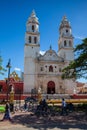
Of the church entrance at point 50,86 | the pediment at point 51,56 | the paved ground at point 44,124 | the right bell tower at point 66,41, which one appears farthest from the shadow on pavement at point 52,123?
the right bell tower at point 66,41

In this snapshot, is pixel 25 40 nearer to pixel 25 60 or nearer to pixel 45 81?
pixel 25 60

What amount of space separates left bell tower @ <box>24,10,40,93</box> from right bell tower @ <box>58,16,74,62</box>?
251 inches

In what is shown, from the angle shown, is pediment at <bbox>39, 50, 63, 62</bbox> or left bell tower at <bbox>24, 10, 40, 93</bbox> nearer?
left bell tower at <bbox>24, 10, 40, 93</bbox>

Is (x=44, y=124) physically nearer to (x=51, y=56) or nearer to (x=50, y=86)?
(x=50, y=86)

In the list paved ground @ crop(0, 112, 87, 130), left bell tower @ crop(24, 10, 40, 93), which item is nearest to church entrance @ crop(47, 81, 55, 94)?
left bell tower @ crop(24, 10, 40, 93)

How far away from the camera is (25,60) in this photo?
45.8 meters

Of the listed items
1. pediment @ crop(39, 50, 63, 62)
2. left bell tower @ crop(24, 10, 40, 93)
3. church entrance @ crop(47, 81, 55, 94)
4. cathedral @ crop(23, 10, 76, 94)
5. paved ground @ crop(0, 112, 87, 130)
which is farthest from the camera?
pediment @ crop(39, 50, 63, 62)

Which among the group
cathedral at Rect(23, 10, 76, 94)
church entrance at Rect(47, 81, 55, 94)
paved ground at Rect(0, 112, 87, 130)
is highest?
cathedral at Rect(23, 10, 76, 94)

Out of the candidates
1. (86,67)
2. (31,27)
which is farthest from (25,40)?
(86,67)

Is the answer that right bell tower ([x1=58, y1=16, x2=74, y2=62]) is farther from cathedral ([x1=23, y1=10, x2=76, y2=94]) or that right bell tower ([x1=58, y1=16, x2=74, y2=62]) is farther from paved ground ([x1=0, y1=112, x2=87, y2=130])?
paved ground ([x1=0, y1=112, x2=87, y2=130])

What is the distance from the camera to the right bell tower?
48.3 metres

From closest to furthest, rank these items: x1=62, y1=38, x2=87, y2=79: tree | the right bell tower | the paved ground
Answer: the paved ground, x1=62, y1=38, x2=87, y2=79: tree, the right bell tower

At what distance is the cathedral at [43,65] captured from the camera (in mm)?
45397

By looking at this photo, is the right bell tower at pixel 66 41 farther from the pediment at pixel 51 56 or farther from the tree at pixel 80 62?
the tree at pixel 80 62
